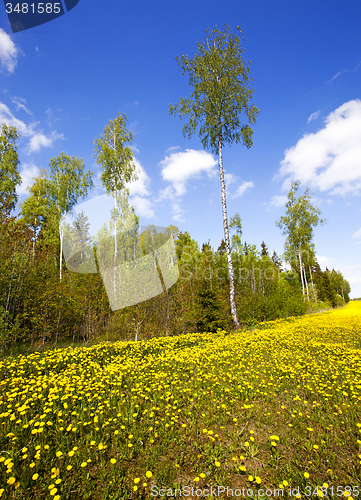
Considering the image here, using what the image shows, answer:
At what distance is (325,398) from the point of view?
3.66 m

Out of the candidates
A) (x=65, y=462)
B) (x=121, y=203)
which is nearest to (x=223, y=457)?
(x=65, y=462)

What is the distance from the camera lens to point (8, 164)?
15.7m

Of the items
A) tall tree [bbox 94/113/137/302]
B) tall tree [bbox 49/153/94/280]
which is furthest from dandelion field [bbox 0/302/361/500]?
tall tree [bbox 49/153/94/280]

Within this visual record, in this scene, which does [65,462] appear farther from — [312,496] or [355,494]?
[355,494]

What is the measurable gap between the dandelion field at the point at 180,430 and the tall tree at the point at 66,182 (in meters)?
16.5

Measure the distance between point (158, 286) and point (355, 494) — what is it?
34.0 ft

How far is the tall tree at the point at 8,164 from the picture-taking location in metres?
15.5

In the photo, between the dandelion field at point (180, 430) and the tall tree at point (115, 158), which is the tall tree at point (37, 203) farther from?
the dandelion field at point (180, 430)

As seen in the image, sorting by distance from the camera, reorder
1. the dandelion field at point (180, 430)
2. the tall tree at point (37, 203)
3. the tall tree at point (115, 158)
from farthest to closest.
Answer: the tall tree at point (37, 203) < the tall tree at point (115, 158) < the dandelion field at point (180, 430)

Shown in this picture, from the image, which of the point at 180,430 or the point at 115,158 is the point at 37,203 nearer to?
the point at 115,158

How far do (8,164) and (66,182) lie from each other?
13.3 feet

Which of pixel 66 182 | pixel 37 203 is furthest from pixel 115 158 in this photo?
pixel 37 203

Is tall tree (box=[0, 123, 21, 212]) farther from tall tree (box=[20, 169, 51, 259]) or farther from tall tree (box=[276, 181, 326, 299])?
tall tree (box=[276, 181, 326, 299])

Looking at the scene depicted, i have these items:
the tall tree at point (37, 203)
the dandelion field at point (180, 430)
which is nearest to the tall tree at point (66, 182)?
the tall tree at point (37, 203)
